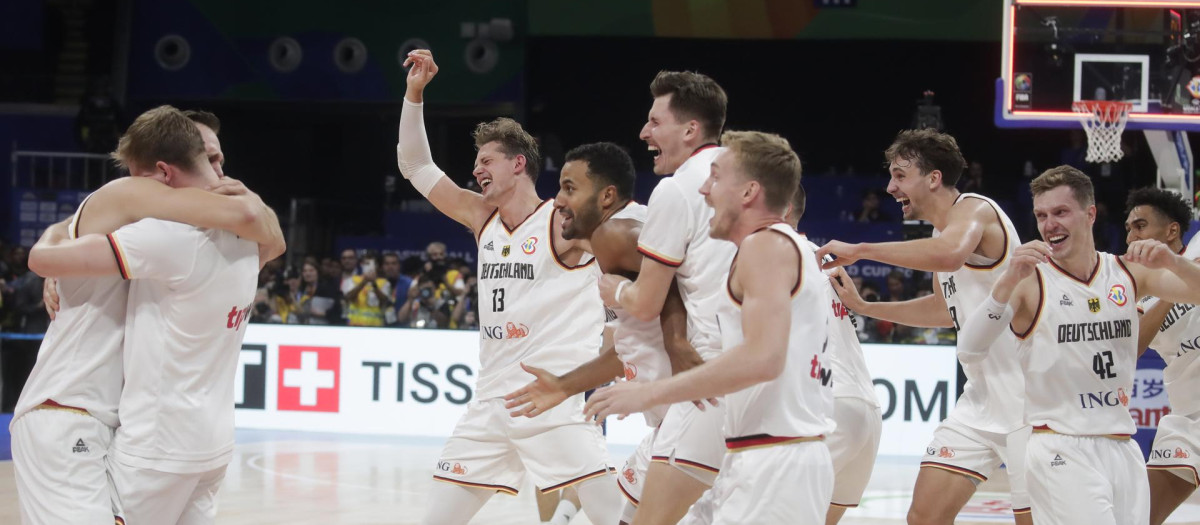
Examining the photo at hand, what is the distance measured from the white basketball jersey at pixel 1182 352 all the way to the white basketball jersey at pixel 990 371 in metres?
1.20

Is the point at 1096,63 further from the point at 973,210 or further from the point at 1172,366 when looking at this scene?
the point at 973,210

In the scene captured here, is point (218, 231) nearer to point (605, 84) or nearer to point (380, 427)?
point (380, 427)

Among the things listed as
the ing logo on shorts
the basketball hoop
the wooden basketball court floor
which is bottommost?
the wooden basketball court floor

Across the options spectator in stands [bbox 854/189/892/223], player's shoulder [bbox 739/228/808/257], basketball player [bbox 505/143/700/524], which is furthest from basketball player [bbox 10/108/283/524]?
spectator in stands [bbox 854/189/892/223]

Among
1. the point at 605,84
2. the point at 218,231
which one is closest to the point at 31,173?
the point at 605,84

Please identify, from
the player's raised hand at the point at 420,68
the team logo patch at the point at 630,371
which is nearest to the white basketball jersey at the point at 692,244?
the team logo patch at the point at 630,371

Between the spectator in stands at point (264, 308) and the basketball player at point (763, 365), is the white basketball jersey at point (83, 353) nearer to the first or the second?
the basketball player at point (763, 365)

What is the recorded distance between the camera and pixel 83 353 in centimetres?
400

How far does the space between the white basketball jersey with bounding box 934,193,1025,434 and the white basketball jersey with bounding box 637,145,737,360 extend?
1834 mm

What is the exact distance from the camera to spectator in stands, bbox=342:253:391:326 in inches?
533

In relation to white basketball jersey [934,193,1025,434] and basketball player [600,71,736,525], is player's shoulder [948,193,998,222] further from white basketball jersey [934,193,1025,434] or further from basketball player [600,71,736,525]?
basketball player [600,71,736,525]

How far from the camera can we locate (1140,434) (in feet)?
34.2

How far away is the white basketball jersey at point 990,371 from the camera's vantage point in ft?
18.8

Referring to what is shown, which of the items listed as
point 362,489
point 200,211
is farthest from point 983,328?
point 362,489
